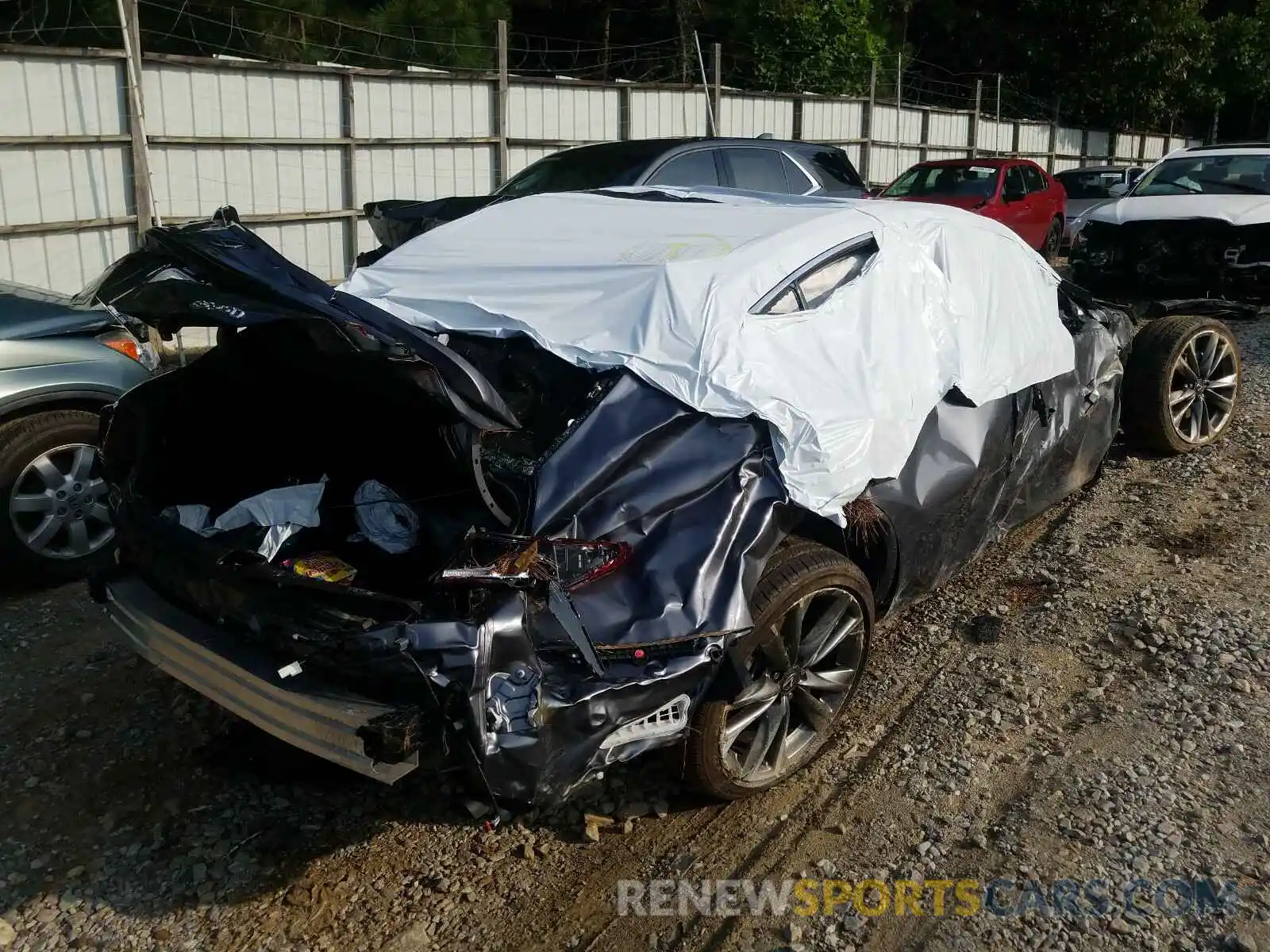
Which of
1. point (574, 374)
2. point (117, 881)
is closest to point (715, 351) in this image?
point (574, 374)

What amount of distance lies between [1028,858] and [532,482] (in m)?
1.70

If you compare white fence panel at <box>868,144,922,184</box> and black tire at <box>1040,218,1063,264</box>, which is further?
white fence panel at <box>868,144,922,184</box>

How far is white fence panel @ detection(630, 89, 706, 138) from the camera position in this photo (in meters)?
13.9

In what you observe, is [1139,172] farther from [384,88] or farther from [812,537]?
[812,537]

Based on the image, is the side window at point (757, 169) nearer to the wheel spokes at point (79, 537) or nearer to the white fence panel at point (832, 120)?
the wheel spokes at point (79, 537)

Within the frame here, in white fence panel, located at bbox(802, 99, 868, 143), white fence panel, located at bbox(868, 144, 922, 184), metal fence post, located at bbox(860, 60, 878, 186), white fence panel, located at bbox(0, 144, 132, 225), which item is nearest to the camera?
white fence panel, located at bbox(0, 144, 132, 225)

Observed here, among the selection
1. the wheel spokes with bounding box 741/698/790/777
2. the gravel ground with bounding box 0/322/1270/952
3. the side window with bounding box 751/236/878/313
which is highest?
the side window with bounding box 751/236/878/313

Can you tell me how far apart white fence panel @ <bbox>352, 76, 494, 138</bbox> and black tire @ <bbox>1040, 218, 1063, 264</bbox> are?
26.3 ft

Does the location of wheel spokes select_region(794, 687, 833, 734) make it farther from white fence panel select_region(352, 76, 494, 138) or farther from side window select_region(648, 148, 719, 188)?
white fence panel select_region(352, 76, 494, 138)

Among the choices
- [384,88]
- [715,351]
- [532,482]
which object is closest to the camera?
[532,482]

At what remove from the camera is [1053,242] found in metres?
16.1

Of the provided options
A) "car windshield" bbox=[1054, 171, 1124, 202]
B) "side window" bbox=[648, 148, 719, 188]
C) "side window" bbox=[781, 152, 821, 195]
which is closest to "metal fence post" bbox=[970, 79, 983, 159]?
"car windshield" bbox=[1054, 171, 1124, 202]

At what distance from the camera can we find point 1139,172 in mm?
18984

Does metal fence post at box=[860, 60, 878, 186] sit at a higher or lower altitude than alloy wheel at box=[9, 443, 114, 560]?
higher
